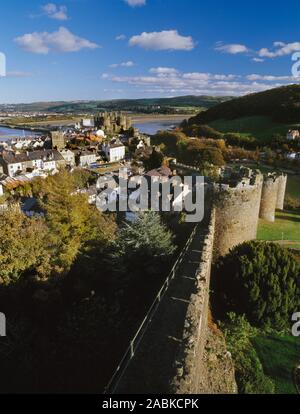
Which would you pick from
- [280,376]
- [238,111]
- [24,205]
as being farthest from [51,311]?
[238,111]

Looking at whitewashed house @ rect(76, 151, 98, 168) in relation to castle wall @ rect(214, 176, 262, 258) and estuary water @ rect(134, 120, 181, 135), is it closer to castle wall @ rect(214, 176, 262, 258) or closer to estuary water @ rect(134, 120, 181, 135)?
castle wall @ rect(214, 176, 262, 258)

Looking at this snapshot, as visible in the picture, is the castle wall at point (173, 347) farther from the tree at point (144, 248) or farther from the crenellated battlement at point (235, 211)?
the crenellated battlement at point (235, 211)

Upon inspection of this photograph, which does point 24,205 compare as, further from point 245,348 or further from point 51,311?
point 245,348

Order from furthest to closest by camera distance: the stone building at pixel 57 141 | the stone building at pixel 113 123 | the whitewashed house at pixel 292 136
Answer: the stone building at pixel 113 123
the stone building at pixel 57 141
the whitewashed house at pixel 292 136

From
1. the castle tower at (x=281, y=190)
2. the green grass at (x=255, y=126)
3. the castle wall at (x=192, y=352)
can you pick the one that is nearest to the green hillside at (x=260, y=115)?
the green grass at (x=255, y=126)

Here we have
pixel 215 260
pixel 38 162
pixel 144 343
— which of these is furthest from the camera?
pixel 38 162

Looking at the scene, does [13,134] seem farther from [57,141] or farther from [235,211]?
[235,211]
